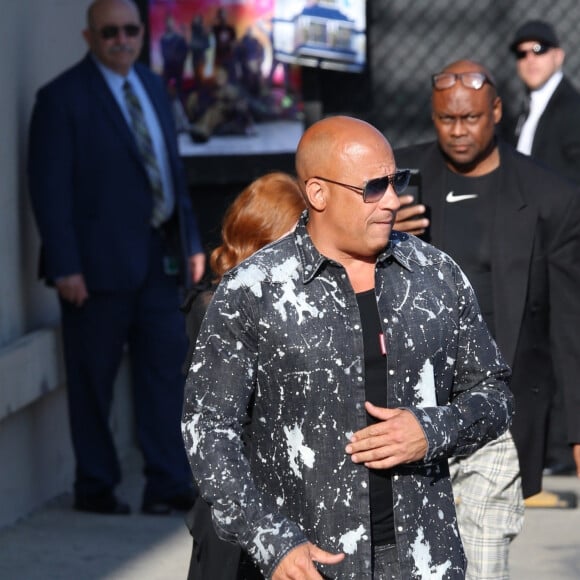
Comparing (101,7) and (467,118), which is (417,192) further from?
(101,7)

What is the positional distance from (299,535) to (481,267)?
1.95m

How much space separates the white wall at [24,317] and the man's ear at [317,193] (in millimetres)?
3225

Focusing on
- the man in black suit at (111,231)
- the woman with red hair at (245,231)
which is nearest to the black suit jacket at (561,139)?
the man in black suit at (111,231)

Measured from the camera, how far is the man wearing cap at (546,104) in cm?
696

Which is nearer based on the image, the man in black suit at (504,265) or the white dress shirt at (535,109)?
the man in black suit at (504,265)

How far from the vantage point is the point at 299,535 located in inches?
118

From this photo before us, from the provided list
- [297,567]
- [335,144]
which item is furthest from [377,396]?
[335,144]

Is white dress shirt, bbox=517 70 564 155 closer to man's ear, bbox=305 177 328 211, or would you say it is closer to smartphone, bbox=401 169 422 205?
smartphone, bbox=401 169 422 205

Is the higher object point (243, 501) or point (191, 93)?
point (191, 93)

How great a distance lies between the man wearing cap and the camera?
274 inches

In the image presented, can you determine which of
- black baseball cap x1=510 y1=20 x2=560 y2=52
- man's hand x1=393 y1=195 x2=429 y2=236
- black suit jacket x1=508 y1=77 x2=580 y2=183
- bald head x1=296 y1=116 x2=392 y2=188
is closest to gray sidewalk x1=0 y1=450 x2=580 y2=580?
black suit jacket x1=508 y1=77 x2=580 y2=183

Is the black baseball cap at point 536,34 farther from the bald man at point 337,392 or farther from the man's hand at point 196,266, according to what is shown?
the bald man at point 337,392

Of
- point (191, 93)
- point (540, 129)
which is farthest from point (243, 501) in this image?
point (191, 93)

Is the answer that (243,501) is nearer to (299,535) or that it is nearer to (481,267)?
(299,535)
